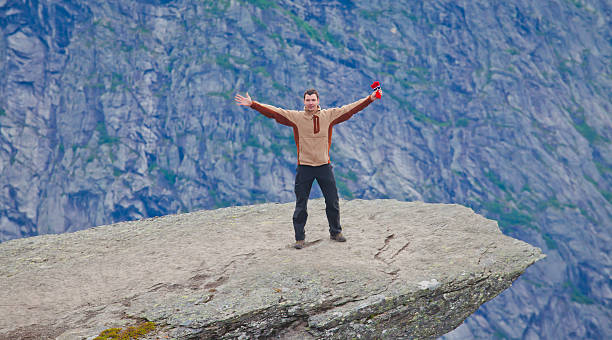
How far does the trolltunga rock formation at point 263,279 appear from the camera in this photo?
10.5 meters

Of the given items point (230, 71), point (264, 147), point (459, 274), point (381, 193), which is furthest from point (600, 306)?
point (459, 274)

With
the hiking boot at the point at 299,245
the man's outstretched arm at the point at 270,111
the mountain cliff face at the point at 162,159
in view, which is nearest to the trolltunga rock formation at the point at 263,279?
the hiking boot at the point at 299,245

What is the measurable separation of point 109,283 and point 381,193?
186146 millimetres

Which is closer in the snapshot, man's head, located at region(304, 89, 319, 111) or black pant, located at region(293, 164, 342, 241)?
man's head, located at region(304, 89, 319, 111)

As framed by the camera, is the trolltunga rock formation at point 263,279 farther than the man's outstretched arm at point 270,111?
No

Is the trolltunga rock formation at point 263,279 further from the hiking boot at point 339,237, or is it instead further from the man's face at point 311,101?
the man's face at point 311,101

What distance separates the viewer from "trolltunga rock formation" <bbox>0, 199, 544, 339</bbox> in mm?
10539

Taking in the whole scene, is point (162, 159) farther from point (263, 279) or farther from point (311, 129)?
point (263, 279)

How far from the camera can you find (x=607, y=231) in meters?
184

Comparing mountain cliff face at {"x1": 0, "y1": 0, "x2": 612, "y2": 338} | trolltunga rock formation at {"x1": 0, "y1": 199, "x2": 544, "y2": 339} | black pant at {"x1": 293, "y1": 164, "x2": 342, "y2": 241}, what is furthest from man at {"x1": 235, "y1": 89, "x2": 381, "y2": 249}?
mountain cliff face at {"x1": 0, "y1": 0, "x2": 612, "y2": 338}

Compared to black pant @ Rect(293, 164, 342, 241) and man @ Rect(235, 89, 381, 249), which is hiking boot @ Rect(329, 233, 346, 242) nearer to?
black pant @ Rect(293, 164, 342, 241)

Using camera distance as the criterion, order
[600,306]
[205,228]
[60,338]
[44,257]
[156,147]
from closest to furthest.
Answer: [60,338]
[44,257]
[205,228]
[600,306]
[156,147]

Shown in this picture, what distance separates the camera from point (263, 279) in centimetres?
1175

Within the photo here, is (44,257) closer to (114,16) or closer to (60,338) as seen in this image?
(60,338)
